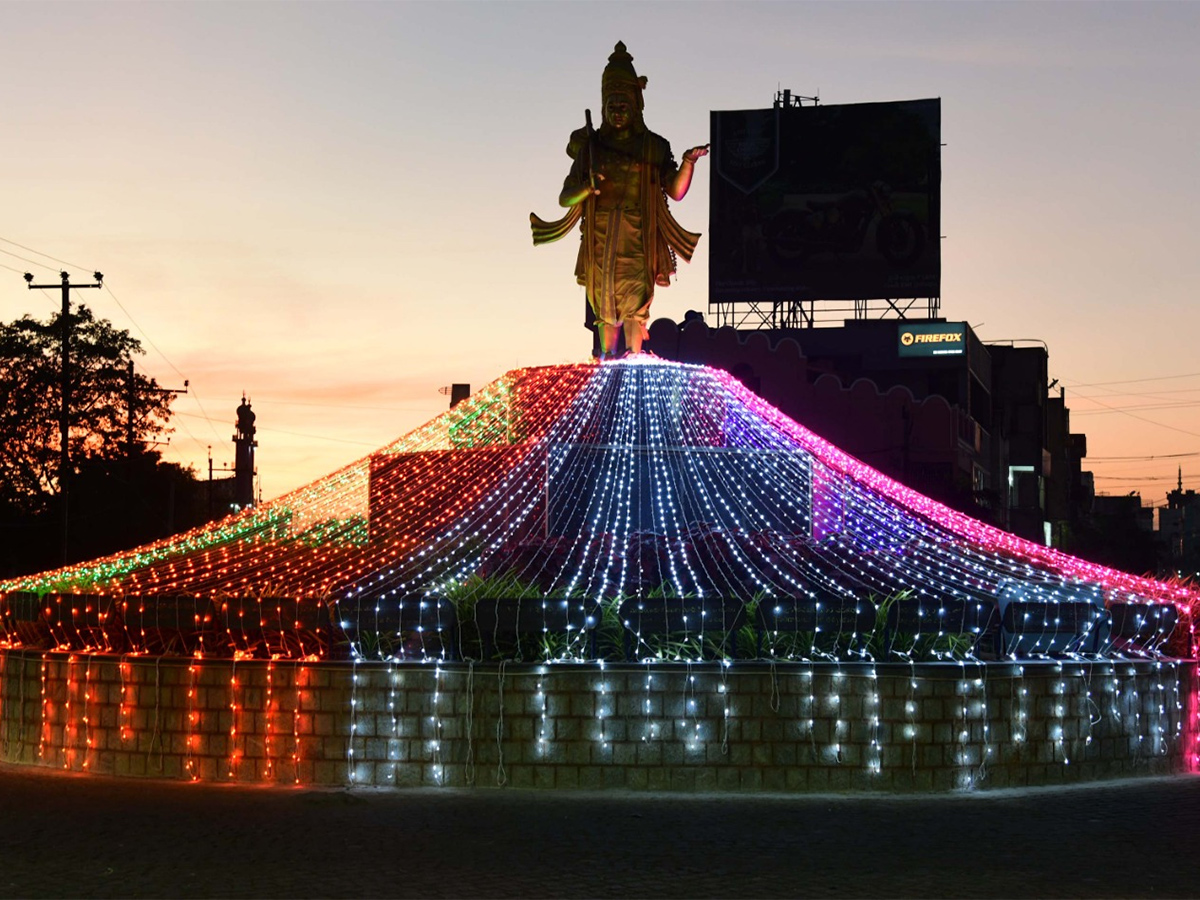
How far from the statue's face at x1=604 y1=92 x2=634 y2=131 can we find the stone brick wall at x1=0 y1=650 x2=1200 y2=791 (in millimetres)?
8720

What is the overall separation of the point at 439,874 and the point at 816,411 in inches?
1438

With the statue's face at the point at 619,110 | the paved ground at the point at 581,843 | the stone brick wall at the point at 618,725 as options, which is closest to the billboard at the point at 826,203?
the statue's face at the point at 619,110

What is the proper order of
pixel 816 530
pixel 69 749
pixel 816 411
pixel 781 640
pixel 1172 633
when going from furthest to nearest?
pixel 816 411, pixel 816 530, pixel 1172 633, pixel 69 749, pixel 781 640

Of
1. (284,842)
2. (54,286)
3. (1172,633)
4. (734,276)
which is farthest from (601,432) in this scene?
(734,276)

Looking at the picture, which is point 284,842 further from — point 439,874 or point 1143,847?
point 1143,847

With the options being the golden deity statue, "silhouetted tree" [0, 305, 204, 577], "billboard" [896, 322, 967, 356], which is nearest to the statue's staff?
the golden deity statue

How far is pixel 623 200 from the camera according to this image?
1944 centimetres

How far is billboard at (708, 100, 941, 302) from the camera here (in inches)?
1969

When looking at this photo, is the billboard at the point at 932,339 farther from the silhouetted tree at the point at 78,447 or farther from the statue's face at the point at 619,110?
the statue's face at the point at 619,110

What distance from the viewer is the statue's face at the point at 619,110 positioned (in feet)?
63.1

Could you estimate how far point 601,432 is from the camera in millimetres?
18219

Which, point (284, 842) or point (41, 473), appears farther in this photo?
point (41, 473)

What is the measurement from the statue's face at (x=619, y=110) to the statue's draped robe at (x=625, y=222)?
27cm

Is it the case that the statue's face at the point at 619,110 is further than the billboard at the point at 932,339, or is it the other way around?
the billboard at the point at 932,339
